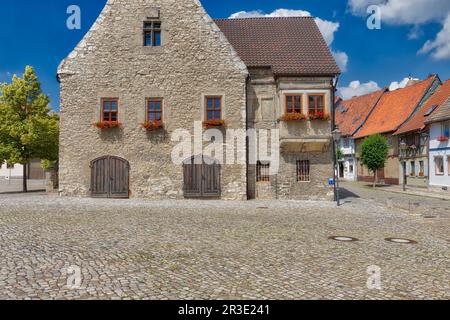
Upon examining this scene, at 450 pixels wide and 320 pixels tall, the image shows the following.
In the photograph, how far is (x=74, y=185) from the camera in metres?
18.8

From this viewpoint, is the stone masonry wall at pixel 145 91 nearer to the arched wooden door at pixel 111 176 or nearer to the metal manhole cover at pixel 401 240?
the arched wooden door at pixel 111 176

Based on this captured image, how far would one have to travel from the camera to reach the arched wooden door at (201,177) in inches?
733

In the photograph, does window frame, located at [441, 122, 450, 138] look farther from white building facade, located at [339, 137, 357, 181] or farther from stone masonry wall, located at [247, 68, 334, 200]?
white building facade, located at [339, 137, 357, 181]

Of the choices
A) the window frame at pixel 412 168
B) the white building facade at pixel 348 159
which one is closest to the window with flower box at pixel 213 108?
the window frame at pixel 412 168

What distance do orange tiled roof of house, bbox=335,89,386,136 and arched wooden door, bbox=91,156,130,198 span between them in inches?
1310

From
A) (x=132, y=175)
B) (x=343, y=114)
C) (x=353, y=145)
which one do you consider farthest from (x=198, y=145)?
(x=343, y=114)

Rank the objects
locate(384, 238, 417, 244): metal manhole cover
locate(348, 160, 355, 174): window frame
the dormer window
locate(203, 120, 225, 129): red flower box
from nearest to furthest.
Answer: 1. locate(384, 238, 417, 244): metal manhole cover
2. locate(203, 120, 225, 129): red flower box
3. the dormer window
4. locate(348, 160, 355, 174): window frame

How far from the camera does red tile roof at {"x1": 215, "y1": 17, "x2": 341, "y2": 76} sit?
18892 millimetres

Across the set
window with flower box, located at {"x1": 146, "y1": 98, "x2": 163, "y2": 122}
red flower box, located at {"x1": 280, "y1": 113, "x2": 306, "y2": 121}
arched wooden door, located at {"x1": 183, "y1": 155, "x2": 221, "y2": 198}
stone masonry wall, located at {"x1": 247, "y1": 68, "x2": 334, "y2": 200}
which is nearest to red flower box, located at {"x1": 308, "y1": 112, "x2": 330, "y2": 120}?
stone masonry wall, located at {"x1": 247, "y1": 68, "x2": 334, "y2": 200}

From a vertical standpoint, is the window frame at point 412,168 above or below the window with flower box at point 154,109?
below

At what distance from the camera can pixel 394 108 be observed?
38156 millimetres

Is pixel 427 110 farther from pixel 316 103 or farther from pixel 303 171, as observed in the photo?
pixel 303 171

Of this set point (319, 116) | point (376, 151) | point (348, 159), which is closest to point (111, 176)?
point (319, 116)

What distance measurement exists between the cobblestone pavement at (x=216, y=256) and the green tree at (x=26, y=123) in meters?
10.8
